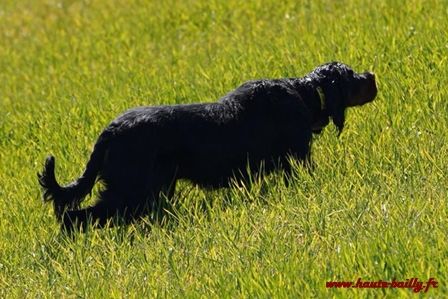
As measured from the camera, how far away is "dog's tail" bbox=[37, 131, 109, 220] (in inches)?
226

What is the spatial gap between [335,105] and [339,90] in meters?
0.09

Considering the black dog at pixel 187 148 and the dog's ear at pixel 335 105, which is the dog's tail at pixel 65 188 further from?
the dog's ear at pixel 335 105

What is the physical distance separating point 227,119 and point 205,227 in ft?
2.71

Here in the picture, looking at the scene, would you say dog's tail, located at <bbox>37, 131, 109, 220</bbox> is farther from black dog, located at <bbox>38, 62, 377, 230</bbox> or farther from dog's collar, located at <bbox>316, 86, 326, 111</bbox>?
dog's collar, located at <bbox>316, 86, 326, 111</bbox>

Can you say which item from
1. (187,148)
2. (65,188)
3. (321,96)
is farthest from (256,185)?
(65,188)

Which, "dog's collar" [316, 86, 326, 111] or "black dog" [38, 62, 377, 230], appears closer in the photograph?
"black dog" [38, 62, 377, 230]

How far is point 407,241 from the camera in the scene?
14.0 ft

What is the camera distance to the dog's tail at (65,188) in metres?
5.73

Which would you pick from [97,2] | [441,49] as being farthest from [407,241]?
[97,2]

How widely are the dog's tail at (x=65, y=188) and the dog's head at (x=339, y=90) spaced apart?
4.43ft

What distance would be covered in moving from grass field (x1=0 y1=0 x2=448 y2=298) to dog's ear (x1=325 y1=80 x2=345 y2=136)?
0.34ft

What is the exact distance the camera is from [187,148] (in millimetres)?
5715

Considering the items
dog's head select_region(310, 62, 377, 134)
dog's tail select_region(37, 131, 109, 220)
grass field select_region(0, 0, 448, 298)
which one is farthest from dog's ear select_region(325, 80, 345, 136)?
dog's tail select_region(37, 131, 109, 220)

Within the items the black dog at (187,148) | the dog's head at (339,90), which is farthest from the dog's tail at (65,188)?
the dog's head at (339,90)
